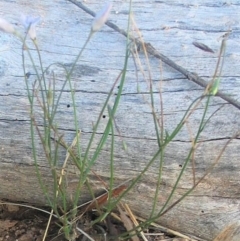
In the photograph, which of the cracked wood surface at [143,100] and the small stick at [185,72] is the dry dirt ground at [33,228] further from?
the small stick at [185,72]

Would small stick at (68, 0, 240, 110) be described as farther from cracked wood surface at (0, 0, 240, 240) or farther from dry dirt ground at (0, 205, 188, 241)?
dry dirt ground at (0, 205, 188, 241)

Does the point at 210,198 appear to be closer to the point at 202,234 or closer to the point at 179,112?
A: the point at 202,234

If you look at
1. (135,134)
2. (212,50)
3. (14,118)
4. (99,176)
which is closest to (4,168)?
(14,118)

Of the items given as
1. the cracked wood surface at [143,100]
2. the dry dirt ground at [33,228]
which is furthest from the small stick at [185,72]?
the dry dirt ground at [33,228]

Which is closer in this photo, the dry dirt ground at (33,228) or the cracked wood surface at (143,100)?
the cracked wood surface at (143,100)

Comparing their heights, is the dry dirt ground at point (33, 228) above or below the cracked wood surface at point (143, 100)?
below

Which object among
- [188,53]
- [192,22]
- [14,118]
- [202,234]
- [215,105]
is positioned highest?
[192,22]

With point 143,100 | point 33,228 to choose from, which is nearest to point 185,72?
point 143,100
